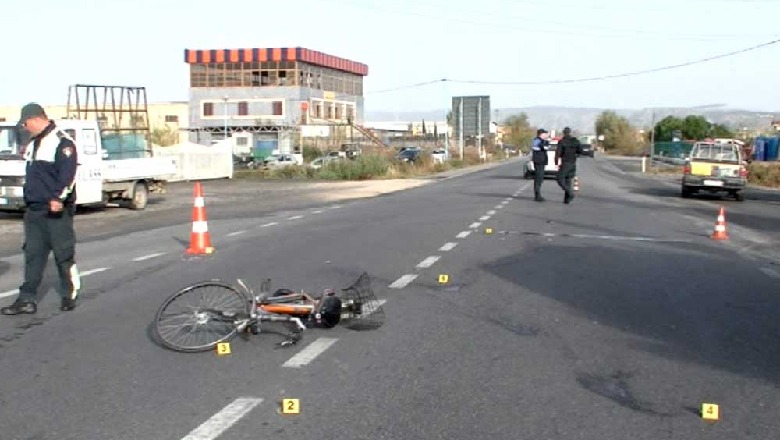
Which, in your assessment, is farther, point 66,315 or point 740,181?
point 740,181

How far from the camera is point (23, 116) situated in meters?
8.38

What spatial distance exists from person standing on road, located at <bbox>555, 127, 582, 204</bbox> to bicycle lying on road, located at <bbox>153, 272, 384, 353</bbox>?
50.8ft

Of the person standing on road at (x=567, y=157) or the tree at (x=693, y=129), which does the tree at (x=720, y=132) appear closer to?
the tree at (x=693, y=129)

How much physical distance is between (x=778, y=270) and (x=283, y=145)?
7148 centimetres

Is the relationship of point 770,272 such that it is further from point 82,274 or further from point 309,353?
point 82,274

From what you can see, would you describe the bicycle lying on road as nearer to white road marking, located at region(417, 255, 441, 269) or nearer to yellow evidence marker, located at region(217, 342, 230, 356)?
yellow evidence marker, located at region(217, 342, 230, 356)

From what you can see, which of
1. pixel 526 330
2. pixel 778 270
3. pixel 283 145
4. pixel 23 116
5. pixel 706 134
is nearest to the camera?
pixel 526 330

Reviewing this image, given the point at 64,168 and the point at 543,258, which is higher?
the point at 64,168

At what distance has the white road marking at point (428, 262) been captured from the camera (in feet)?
38.1

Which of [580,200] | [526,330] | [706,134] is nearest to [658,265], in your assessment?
[526,330]

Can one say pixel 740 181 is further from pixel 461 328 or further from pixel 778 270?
pixel 461 328

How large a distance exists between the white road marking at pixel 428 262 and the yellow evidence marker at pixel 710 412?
249 inches

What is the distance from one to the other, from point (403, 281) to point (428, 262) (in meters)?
1.73

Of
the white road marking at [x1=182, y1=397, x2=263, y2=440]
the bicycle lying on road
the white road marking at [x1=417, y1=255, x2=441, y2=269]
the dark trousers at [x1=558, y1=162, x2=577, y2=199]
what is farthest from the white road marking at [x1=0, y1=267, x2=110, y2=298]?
the dark trousers at [x1=558, y1=162, x2=577, y2=199]
